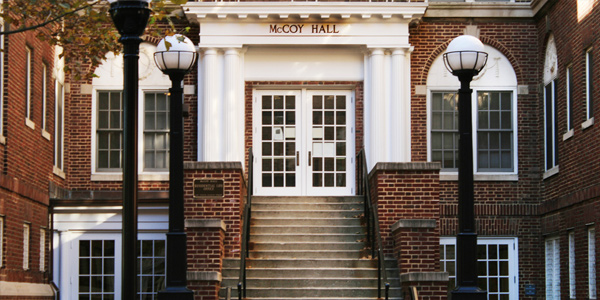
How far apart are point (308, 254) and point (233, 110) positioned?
198 inches

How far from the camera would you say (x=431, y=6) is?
2373 centimetres

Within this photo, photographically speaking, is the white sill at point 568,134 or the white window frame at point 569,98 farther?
the white window frame at point 569,98

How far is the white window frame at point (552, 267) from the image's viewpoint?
74.8 feet

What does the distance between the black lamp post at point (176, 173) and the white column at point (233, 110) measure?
29.2 feet

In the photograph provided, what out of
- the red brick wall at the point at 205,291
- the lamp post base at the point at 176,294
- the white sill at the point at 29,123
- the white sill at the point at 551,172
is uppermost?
the white sill at the point at 29,123

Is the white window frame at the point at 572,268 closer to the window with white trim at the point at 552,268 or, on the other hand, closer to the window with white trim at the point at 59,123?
the window with white trim at the point at 552,268

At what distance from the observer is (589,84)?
20656mm

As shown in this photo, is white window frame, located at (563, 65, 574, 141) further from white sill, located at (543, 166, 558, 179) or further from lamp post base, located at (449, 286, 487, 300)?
lamp post base, located at (449, 286, 487, 300)

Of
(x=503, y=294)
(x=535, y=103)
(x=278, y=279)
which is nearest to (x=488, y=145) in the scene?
(x=535, y=103)

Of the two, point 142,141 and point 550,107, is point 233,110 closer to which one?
point 142,141

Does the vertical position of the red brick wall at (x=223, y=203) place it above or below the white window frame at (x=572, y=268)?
above

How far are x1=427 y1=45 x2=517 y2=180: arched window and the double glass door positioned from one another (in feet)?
6.41

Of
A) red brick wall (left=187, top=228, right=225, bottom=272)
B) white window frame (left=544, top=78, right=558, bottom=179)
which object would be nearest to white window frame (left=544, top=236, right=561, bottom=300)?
white window frame (left=544, top=78, right=558, bottom=179)

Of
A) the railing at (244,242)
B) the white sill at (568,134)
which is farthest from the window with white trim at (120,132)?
the white sill at (568,134)
